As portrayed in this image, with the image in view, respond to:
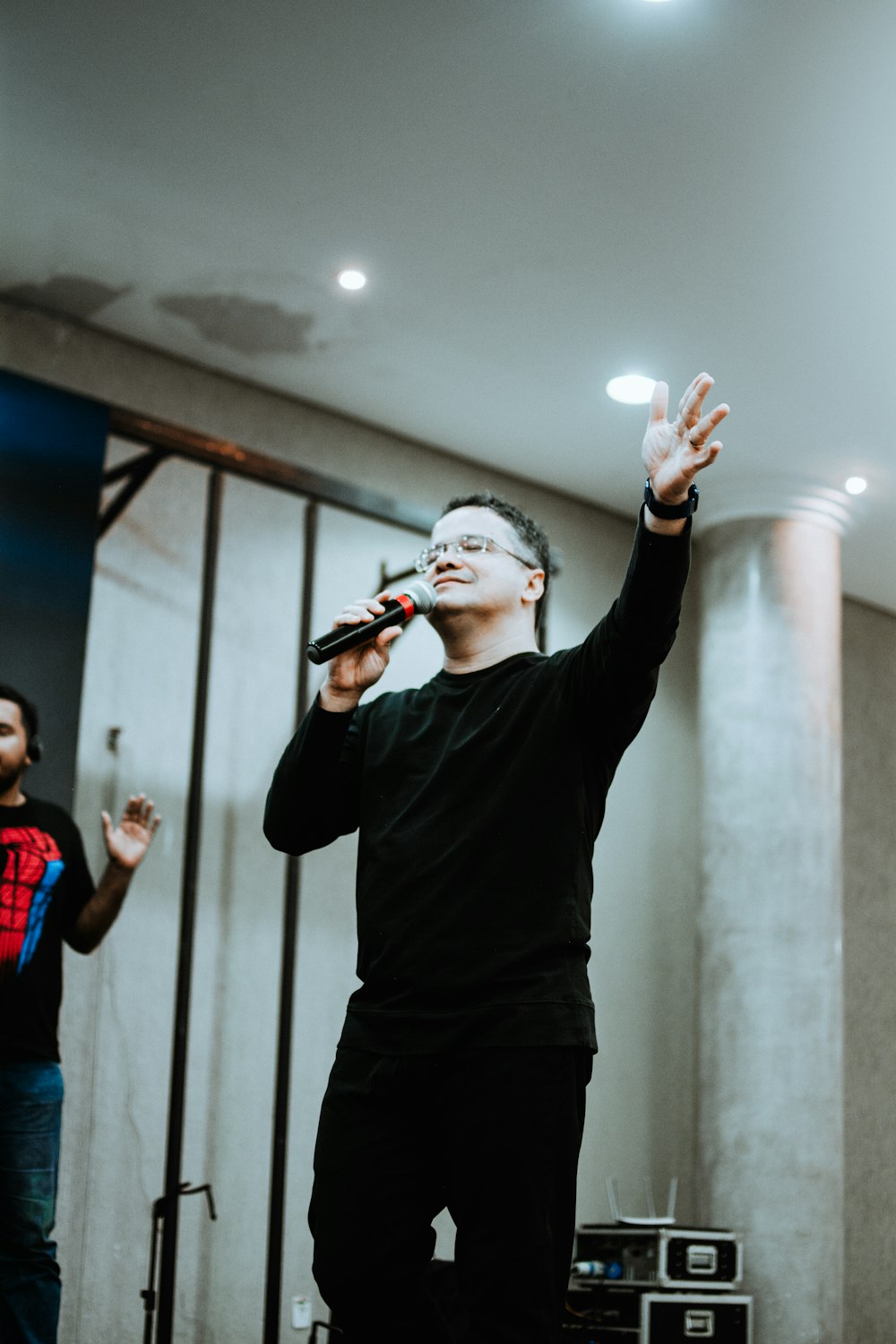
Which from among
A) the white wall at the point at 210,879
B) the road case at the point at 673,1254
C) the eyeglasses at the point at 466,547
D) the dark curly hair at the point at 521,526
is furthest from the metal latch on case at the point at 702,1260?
the eyeglasses at the point at 466,547

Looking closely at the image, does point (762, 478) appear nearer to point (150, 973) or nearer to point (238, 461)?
point (238, 461)

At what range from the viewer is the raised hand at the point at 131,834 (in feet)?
10.5

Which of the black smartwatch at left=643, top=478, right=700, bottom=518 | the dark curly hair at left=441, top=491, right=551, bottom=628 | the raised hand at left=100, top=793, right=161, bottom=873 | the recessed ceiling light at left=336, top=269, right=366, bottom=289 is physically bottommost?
the raised hand at left=100, top=793, right=161, bottom=873

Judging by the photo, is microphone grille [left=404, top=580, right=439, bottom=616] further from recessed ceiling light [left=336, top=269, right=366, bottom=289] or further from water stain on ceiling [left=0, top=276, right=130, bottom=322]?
water stain on ceiling [left=0, top=276, right=130, bottom=322]

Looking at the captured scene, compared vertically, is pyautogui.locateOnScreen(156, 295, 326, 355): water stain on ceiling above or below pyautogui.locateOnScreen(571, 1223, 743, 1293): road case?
above

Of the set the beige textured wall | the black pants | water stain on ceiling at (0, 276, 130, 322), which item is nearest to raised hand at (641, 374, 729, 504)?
the black pants

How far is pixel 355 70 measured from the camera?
120 inches

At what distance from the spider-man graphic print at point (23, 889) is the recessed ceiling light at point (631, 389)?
7.94 ft

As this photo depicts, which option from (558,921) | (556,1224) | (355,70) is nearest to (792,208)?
(355,70)

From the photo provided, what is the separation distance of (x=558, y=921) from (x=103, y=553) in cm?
282

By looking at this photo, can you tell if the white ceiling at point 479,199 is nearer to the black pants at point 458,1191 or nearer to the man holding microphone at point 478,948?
the man holding microphone at point 478,948

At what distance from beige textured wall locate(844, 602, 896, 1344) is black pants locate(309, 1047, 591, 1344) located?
4.69 meters

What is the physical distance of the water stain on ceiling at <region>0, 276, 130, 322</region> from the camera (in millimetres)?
3977

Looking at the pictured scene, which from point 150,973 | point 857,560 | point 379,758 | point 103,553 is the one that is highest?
point 857,560
